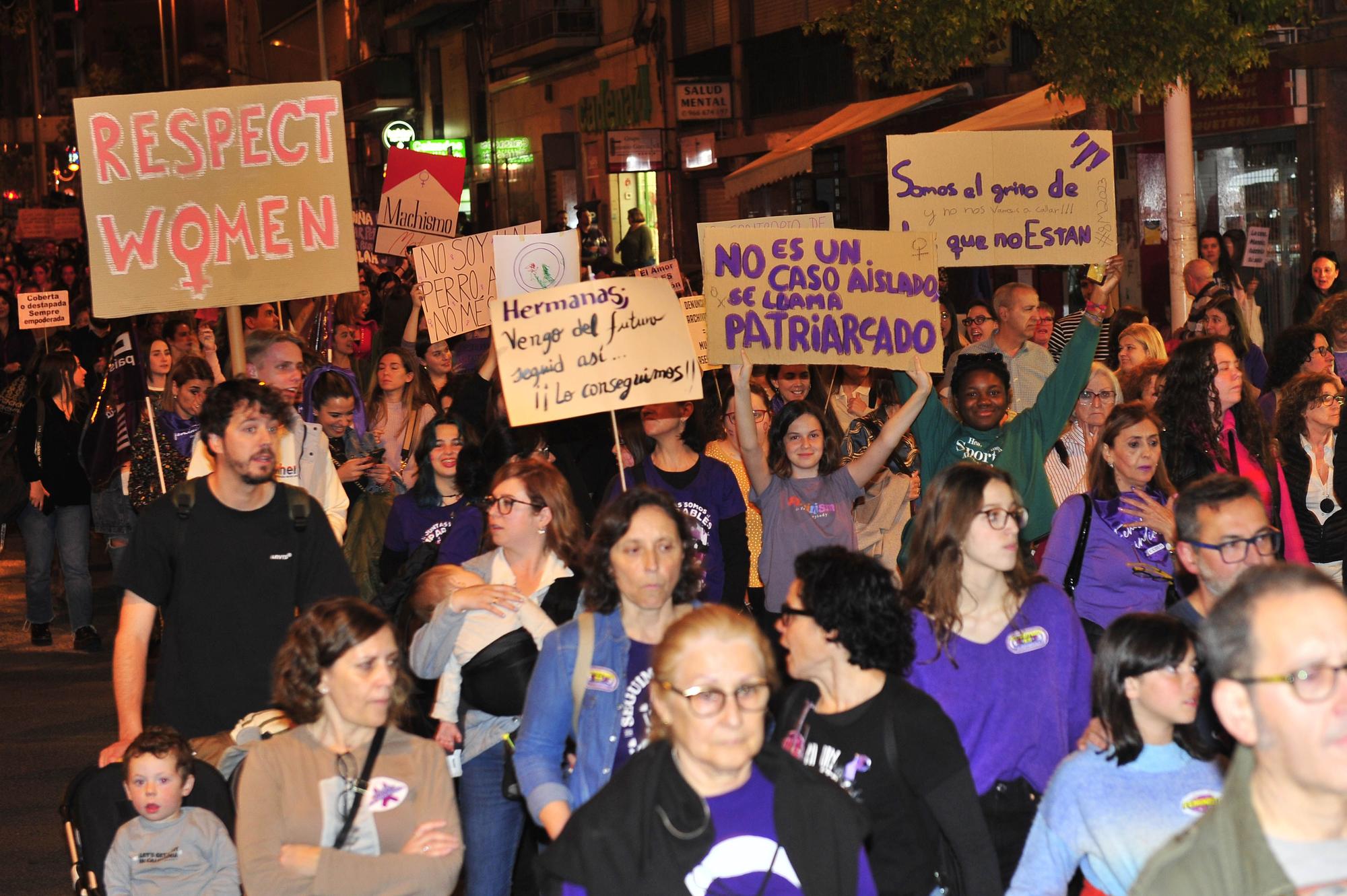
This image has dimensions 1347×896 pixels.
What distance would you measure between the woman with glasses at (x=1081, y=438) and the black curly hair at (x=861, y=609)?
3.53m

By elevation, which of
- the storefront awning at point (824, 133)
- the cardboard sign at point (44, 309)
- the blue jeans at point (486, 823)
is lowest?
the blue jeans at point (486, 823)

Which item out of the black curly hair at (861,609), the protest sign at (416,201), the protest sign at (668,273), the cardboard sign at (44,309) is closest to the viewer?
the black curly hair at (861,609)

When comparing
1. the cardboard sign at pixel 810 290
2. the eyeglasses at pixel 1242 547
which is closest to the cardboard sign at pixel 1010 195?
the cardboard sign at pixel 810 290

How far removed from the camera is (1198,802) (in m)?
3.98

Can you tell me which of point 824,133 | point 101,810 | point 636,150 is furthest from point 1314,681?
point 636,150

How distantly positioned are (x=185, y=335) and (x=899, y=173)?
5.97 meters

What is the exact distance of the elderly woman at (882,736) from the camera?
4133 millimetres

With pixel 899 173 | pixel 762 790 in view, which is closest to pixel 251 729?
pixel 762 790

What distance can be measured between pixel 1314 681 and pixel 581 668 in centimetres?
232

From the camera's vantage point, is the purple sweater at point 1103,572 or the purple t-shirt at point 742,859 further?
the purple sweater at point 1103,572

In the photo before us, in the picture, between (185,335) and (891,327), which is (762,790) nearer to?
(891,327)

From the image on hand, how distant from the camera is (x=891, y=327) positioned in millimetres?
8203

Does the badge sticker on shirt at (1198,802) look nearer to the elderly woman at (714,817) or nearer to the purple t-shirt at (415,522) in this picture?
the elderly woman at (714,817)

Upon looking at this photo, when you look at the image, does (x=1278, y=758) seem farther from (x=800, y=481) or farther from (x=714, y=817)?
(x=800, y=481)
